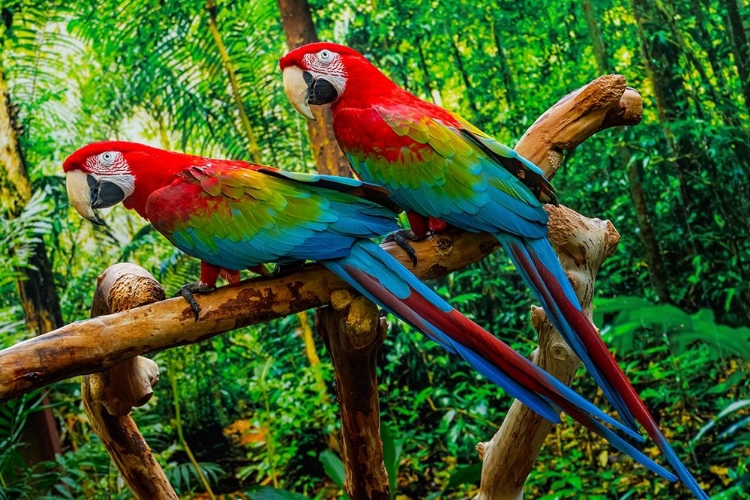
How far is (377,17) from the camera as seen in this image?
8.73 feet

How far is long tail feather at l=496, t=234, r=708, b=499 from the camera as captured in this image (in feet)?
3.39

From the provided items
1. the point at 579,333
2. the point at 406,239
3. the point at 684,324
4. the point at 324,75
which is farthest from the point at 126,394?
the point at 684,324

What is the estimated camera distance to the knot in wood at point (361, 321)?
1034 millimetres

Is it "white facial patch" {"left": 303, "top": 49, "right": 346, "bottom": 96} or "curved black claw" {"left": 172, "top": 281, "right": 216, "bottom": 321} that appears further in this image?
"white facial patch" {"left": 303, "top": 49, "right": 346, "bottom": 96}

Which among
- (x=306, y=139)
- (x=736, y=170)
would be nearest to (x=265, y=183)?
(x=306, y=139)

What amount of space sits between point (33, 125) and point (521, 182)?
7.38 feet

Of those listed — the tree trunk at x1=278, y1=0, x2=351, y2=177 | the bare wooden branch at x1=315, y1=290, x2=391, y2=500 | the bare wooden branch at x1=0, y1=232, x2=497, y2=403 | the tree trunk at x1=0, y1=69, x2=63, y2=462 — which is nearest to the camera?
the bare wooden branch at x1=0, y1=232, x2=497, y2=403

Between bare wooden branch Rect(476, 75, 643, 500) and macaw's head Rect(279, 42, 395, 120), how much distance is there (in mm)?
368

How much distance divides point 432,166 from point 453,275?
157 centimetres

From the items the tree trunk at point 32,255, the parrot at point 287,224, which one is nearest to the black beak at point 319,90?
the parrot at point 287,224

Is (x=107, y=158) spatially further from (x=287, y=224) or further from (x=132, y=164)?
(x=287, y=224)

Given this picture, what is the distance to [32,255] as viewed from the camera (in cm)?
257

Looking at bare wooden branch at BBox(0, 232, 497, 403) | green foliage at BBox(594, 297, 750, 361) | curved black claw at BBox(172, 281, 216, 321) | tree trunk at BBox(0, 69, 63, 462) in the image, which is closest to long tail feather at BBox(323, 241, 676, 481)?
bare wooden branch at BBox(0, 232, 497, 403)

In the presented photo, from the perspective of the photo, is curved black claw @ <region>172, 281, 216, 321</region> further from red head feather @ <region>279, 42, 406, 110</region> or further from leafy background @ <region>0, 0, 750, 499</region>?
leafy background @ <region>0, 0, 750, 499</region>
